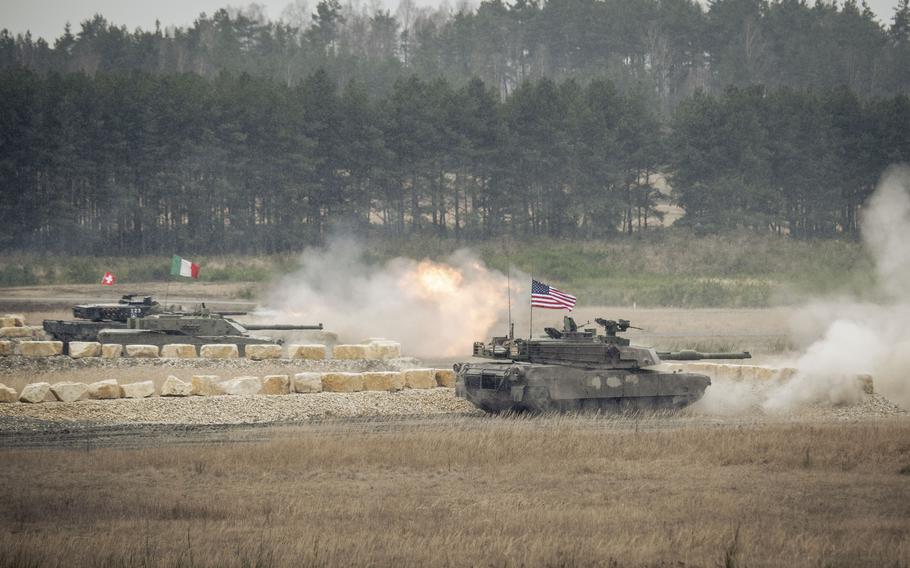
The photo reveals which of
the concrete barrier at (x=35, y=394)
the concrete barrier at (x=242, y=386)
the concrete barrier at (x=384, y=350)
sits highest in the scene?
the concrete barrier at (x=35, y=394)

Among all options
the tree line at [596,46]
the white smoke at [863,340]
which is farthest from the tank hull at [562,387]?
the tree line at [596,46]

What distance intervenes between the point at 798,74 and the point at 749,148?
4719 cm

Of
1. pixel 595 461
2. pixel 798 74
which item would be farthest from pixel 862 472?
pixel 798 74

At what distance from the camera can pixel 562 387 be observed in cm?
3142

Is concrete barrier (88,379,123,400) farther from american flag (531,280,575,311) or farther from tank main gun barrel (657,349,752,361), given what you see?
tank main gun barrel (657,349,752,361)

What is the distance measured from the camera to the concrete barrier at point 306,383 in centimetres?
3431

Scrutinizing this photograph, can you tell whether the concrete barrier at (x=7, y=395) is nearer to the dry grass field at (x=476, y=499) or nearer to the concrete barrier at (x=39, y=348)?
the dry grass field at (x=476, y=499)

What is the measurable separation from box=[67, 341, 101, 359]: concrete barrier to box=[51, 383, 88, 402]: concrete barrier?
1138 cm

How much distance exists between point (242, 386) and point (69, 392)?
4.74m

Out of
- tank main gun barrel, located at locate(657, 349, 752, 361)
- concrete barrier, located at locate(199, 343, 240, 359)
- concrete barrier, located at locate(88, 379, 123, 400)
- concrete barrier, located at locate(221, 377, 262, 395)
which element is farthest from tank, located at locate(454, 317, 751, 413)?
concrete barrier, located at locate(199, 343, 240, 359)

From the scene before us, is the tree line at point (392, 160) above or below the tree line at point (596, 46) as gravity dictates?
below

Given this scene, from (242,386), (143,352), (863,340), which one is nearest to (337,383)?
(242,386)

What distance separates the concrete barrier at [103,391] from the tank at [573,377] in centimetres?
924

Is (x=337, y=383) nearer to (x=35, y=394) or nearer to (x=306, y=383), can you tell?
(x=306, y=383)
